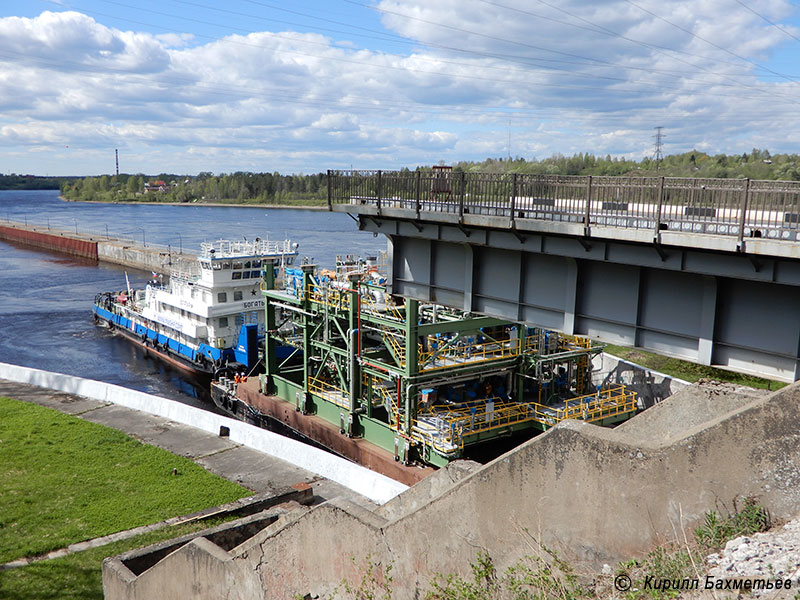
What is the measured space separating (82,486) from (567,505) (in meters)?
15.2

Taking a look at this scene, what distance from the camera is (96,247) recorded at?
91.6 metres

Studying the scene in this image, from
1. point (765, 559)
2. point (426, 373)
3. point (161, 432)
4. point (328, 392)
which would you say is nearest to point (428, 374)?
point (426, 373)

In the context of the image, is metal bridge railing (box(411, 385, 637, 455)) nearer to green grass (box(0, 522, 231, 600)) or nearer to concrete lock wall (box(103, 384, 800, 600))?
A: green grass (box(0, 522, 231, 600))

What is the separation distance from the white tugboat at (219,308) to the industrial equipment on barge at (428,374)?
986 centimetres

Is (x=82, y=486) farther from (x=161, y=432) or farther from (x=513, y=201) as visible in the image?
(x=513, y=201)

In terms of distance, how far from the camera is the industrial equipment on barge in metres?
21.0

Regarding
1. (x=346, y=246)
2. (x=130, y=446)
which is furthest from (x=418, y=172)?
(x=346, y=246)

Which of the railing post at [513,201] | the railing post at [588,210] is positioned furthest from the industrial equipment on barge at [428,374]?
the railing post at [588,210]

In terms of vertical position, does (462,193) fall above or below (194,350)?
above

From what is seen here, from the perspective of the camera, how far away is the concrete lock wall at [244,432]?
1778cm

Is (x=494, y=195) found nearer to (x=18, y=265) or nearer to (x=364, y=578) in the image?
(x=364, y=578)

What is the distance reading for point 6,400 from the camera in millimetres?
25891

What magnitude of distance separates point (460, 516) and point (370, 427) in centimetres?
1477

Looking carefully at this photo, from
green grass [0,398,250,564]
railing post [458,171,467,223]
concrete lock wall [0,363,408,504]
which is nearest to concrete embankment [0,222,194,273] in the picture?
concrete lock wall [0,363,408,504]
